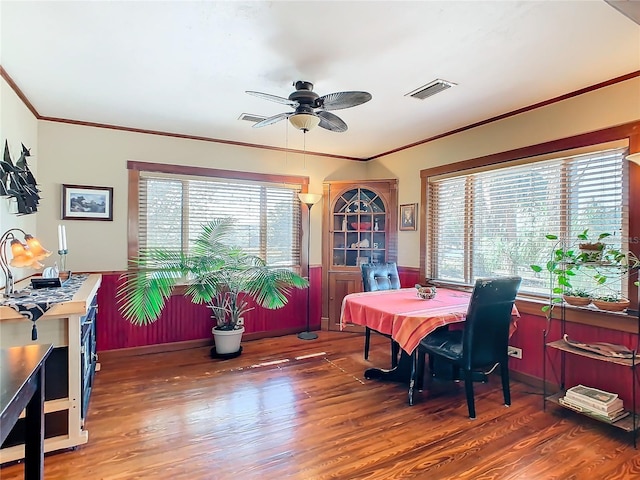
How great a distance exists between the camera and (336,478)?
6.30ft

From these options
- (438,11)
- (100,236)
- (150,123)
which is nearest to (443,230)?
(438,11)

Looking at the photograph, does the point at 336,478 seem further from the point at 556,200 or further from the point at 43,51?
the point at 43,51

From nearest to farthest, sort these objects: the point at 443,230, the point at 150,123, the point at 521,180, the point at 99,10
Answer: the point at 99,10 < the point at 521,180 < the point at 150,123 < the point at 443,230

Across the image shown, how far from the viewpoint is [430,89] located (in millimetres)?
2852

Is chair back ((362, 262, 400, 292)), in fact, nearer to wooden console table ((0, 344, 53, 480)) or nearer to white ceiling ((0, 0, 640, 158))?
white ceiling ((0, 0, 640, 158))

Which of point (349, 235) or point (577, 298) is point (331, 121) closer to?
point (577, 298)

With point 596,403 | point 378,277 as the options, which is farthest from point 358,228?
point 596,403

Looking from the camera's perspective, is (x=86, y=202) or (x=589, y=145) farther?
(x=86, y=202)

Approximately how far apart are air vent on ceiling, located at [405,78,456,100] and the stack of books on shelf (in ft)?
8.09

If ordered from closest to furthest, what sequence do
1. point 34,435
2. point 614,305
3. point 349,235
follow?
1. point 34,435
2. point 614,305
3. point 349,235

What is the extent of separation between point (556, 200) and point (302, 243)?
2.97 metres

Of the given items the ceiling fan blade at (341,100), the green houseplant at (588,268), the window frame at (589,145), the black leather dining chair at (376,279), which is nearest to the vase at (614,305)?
the green houseplant at (588,268)

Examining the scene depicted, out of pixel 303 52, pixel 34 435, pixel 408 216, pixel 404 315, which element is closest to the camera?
pixel 34 435

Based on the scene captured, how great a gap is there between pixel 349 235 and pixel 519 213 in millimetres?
2255
